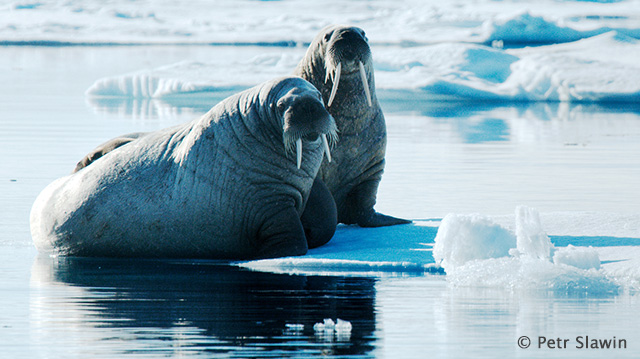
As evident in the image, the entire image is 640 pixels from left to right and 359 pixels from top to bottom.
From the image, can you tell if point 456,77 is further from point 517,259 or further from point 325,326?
point 325,326

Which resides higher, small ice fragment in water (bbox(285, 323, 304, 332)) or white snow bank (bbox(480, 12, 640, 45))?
white snow bank (bbox(480, 12, 640, 45))

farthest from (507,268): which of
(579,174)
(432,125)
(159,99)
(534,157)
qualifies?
(159,99)

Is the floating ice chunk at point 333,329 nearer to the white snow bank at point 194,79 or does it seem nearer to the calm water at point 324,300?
the calm water at point 324,300

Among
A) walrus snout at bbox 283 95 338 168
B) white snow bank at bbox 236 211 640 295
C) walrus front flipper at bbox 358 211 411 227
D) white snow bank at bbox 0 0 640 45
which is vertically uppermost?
white snow bank at bbox 0 0 640 45

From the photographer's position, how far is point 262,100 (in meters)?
7.04

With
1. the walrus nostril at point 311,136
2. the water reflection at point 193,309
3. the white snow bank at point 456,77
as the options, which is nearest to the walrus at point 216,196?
the walrus nostril at point 311,136

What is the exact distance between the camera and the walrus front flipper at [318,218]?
7.31 meters

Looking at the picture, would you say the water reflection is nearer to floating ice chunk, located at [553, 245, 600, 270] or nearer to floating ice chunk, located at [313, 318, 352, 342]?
floating ice chunk, located at [313, 318, 352, 342]

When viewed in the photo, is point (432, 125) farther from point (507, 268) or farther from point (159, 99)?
point (507, 268)

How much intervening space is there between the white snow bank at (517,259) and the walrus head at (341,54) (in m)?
1.77

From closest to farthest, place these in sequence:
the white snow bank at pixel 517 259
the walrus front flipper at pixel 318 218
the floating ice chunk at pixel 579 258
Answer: the white snow bank at pixel 517 259
the floating ice chunk at pixel 579 258
the walrus front flipper at pixel 318 218

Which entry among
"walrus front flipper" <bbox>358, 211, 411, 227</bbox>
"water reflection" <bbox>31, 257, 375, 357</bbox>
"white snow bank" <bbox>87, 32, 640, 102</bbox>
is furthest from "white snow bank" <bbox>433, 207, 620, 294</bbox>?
"white snow bank" <bbox>87, 32, 640, 102</bbox>

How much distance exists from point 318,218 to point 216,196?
0.71m

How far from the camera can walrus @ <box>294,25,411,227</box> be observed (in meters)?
7.99
